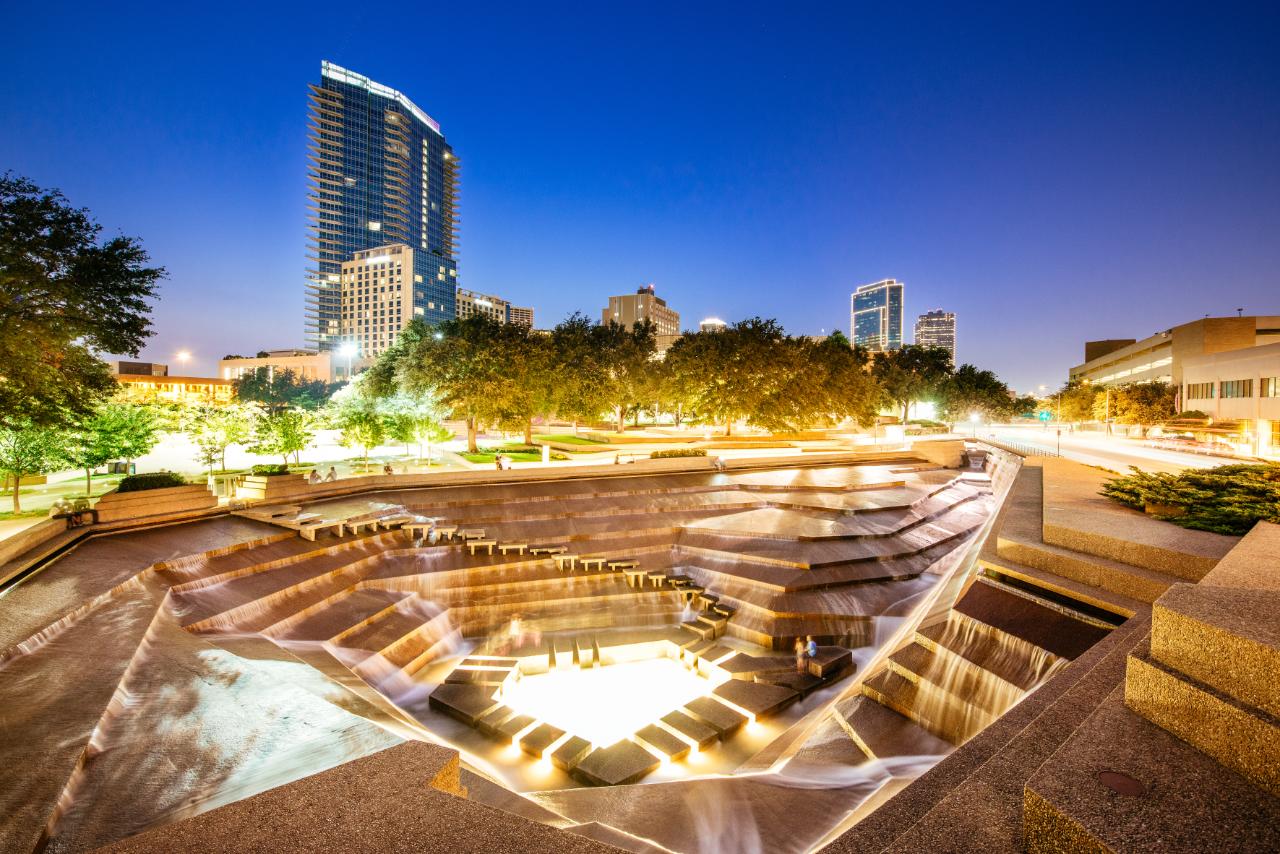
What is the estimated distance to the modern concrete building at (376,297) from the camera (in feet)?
422

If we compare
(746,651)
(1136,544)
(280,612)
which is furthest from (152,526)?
(1136,544)

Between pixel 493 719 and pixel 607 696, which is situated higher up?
pixel 493 719

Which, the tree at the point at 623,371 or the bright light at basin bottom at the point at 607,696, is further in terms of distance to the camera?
the tree at the point at 623,371

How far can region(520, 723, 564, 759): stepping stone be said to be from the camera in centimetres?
787

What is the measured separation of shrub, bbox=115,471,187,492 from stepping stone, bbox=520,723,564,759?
1196 cm

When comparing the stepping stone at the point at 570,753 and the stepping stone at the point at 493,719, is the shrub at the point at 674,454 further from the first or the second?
the stepping stone at the point at 570,753

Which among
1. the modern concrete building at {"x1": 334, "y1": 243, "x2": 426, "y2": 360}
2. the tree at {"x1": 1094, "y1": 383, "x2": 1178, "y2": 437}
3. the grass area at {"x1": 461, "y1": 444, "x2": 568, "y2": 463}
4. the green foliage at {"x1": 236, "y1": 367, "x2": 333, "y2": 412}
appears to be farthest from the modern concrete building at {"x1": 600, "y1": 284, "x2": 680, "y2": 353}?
the grass area at {"x1": 461, "y1": 444, "x2": 568, "y2": 463}

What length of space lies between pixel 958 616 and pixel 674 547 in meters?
8.14

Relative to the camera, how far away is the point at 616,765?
24.5 feet

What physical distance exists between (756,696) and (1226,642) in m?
7.28

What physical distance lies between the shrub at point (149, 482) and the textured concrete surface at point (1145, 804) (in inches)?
691

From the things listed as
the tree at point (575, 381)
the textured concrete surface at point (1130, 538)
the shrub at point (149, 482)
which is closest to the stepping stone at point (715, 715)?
the textured concrete surface at point (1130, 538)

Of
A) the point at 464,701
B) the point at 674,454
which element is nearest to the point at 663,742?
the point at 464,701

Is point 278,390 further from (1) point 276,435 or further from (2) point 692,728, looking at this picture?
(2) point 692,728
